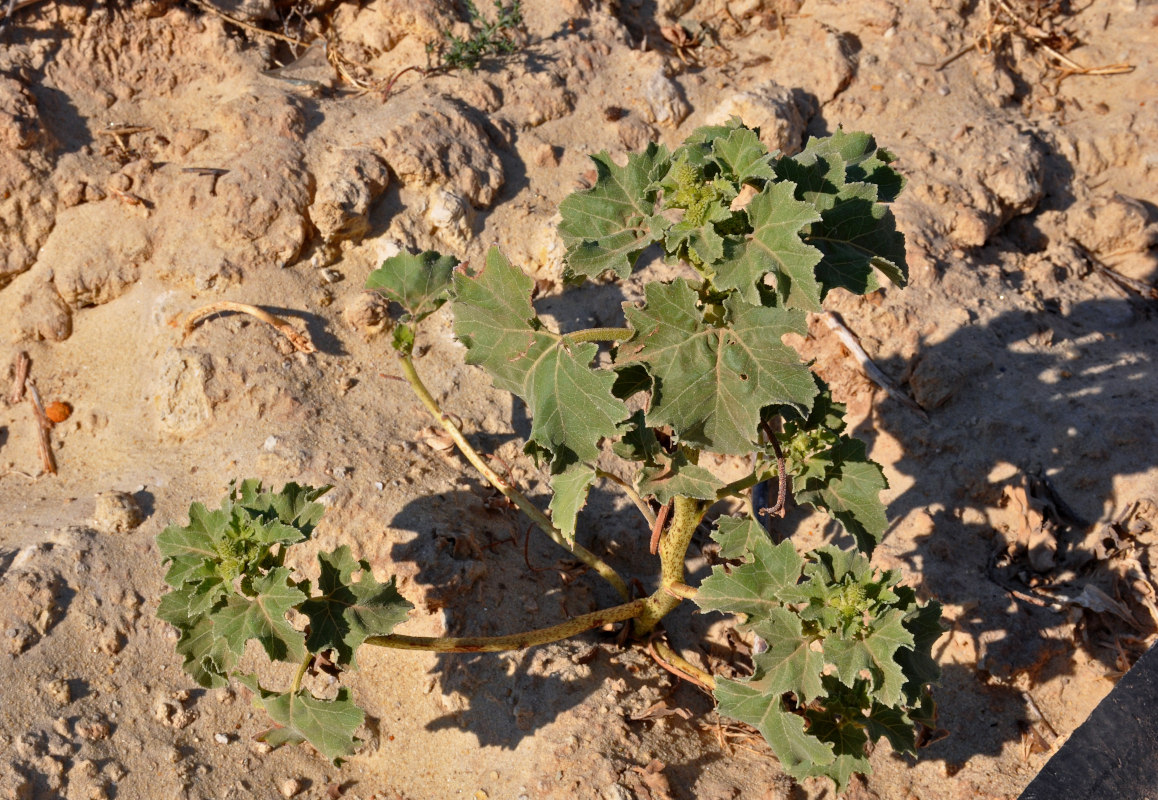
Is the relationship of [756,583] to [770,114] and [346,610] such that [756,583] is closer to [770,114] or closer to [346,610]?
[346,610]

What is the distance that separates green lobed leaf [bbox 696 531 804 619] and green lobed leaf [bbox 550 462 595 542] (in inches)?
19.1

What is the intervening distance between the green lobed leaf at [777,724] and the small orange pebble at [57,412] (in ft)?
10.9

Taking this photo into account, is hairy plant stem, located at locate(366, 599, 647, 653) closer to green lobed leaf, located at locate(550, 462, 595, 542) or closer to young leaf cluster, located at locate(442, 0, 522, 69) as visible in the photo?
green lobed leaf, located at locate(550, 462, 595, 542)

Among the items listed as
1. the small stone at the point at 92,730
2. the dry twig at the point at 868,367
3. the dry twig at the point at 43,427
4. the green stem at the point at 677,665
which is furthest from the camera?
the dry twig at the point at 868,367

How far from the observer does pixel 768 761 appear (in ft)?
11.2

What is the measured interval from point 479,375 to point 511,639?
1659 mm

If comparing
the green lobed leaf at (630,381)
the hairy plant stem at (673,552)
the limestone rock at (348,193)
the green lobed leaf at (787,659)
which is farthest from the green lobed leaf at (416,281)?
the green lobed leaf at (787,659)

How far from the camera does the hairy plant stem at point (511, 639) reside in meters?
3.02

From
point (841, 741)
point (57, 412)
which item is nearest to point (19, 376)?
point (57, 412)

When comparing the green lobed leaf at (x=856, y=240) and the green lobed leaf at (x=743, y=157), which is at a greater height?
the green lobed leaf at (x=743, y=157)

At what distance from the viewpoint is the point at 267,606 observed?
2.70 m

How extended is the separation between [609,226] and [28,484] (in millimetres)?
3054

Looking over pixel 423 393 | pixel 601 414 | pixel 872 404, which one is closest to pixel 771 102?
pixel 872 404

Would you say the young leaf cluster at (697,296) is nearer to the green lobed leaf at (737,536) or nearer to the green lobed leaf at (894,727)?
the green lobed leaf at (737,536)
